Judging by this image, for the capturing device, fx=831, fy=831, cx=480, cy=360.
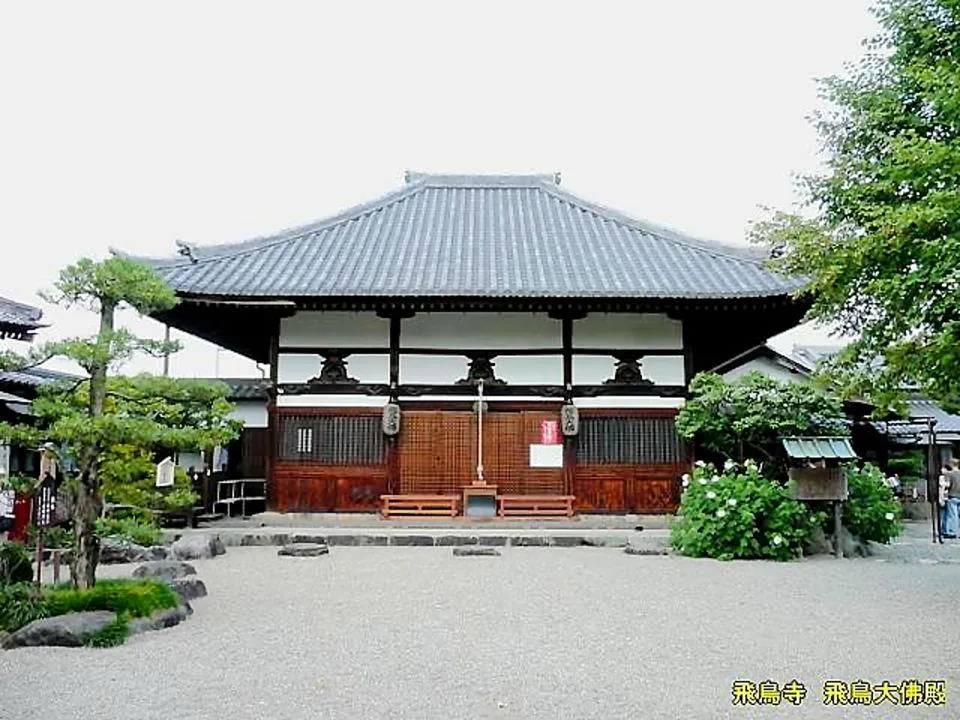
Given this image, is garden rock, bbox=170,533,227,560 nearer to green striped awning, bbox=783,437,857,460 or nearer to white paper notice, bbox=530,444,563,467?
white paper notice, bbox=530,444,563,467

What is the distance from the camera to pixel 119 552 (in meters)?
11.2

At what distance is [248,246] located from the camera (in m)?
16.8

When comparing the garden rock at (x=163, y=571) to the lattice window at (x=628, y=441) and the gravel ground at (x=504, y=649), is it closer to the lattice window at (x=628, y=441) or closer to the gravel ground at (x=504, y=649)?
the gravel ground at (x=504, y=649)

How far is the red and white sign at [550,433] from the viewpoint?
15094 mm

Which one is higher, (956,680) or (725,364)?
(725,364)

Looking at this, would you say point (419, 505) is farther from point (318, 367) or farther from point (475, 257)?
point (475, 257)

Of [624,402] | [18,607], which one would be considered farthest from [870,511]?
[18,607]

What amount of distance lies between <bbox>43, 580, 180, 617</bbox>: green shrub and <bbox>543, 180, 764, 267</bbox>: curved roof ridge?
12198mm

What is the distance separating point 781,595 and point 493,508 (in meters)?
7.03

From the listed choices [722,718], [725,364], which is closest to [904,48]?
[722,718]

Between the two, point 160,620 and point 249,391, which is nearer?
point 160,620

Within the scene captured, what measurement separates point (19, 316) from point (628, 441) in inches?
432

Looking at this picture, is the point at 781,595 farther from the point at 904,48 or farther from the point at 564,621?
the point at 904,48

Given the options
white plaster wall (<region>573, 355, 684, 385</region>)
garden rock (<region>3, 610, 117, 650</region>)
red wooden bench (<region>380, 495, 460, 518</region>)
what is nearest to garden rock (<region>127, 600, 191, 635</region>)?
garden rock (<region>3, 610, 117, 650</region>)
